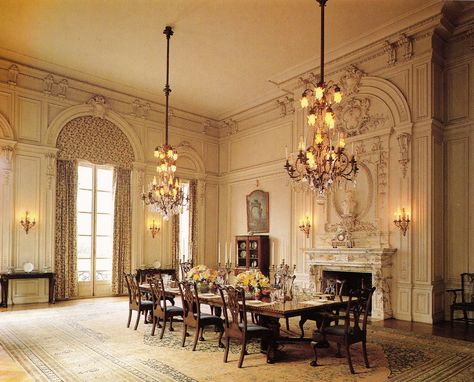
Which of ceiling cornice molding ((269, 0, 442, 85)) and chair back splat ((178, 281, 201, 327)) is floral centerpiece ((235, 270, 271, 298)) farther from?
ceiling cornice molding ((269, 0, 442, 85))

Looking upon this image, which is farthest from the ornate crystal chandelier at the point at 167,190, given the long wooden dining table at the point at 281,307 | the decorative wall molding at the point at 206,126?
the decorative wall molding at the point at 206,126

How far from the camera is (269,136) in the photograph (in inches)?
456

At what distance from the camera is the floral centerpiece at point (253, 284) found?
5754 mm

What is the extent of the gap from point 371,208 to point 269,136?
13.2 feet

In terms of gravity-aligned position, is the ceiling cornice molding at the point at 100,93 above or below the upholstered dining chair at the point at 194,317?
above

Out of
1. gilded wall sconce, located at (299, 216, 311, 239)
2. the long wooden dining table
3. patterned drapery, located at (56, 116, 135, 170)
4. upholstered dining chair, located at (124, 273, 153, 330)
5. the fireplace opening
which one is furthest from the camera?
patterned drapery, located at (56, 116, 135, 170)

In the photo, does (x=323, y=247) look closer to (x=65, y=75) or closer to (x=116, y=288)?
(x=116, y=288)

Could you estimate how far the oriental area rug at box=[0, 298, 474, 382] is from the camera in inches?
179

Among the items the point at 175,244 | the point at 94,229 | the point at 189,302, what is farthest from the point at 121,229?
the point at 189,302

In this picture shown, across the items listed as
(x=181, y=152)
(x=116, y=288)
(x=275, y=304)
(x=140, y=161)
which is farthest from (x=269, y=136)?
(x=275, y=304)

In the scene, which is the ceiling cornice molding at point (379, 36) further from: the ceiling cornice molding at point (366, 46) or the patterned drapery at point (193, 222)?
the patterned drapery at point (193, 222)

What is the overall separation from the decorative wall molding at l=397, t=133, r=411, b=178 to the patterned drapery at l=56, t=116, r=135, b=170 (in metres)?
6.67

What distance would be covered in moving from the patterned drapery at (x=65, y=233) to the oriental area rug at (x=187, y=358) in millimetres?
2911

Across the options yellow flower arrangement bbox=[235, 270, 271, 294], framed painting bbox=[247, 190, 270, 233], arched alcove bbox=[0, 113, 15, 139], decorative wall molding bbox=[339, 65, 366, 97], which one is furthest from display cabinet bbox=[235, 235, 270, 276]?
arched alcove bbox=[0, 113, 15, 139]
